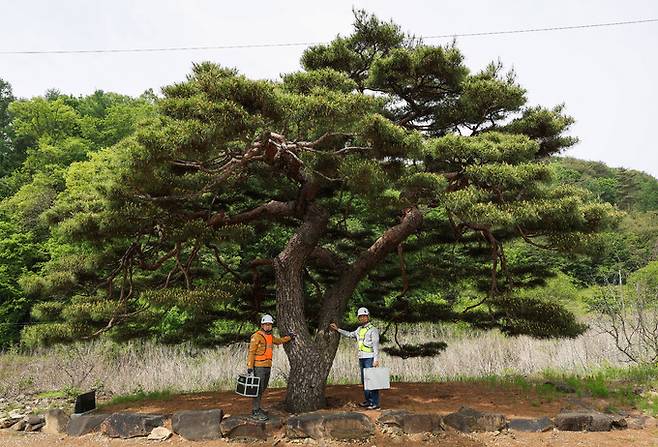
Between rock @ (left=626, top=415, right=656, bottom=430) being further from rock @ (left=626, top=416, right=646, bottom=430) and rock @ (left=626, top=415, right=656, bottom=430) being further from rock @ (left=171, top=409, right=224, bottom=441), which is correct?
rock @ (left=171, top=409, right=224, bottom=441)

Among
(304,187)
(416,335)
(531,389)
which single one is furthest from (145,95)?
(531,389)

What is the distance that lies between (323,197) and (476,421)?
328cm

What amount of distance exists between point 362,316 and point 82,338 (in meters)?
3.14

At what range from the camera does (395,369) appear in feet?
29.3

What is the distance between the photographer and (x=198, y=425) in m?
4.67

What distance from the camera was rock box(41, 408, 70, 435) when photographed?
540 cm

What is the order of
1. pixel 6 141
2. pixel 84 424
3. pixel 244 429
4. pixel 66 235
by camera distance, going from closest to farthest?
pixel 244 429
pixel 66 235
pixel 84 424
pixel 6 141

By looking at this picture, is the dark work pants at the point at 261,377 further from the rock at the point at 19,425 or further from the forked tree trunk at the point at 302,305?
the rock at the point at 19,425

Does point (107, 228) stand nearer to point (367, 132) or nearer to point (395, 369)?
point (367, 132)

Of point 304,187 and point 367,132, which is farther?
point 304,187

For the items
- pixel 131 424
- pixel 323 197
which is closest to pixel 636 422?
pixel 323 197

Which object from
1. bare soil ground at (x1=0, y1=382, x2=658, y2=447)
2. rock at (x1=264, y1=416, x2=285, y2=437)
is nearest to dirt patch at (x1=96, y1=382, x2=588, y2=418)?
bare soil ground at (x1=0, y1=382, x2=658, y2=447)

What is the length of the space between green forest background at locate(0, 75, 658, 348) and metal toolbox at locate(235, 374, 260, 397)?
1.05m

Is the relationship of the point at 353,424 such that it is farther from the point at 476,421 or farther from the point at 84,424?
the point at 84,424
